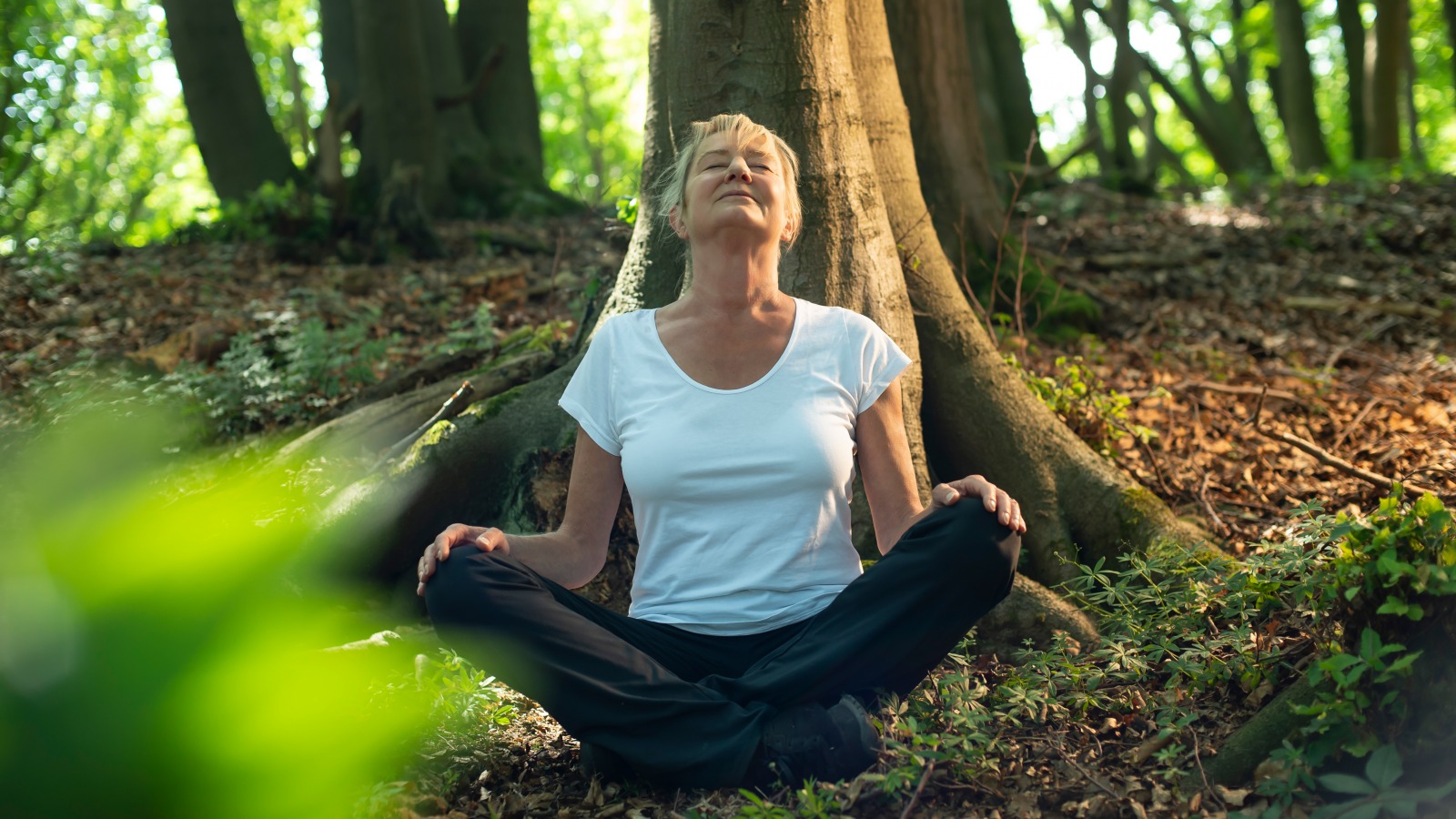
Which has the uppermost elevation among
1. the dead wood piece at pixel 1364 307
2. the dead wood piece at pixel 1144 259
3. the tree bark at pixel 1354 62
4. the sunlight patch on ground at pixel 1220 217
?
the tree bark at pixel 1354 62

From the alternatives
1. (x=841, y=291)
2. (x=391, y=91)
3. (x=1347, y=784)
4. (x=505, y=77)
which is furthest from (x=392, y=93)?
(x=1347, y=784)

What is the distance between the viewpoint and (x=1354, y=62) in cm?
1311

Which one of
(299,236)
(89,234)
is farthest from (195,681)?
(89,234)

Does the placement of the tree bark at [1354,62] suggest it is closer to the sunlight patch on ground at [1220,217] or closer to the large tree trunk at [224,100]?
the sunlight patch on ground at [1220,217]

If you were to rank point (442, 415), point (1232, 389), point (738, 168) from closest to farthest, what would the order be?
point (738, 168) < point (442, 415) < point (1232, 389)

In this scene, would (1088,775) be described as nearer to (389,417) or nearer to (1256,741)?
(1256,741)

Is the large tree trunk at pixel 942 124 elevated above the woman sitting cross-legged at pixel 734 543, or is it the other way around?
the large tree trunk at pixel 942 124

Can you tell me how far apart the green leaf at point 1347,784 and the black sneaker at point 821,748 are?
3.23ft

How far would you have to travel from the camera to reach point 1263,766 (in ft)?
7.97

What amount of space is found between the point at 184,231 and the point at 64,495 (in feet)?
32.4

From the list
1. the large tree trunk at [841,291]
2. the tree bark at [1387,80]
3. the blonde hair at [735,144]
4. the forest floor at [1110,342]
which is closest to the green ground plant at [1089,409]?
the forest floor at [1110,342]

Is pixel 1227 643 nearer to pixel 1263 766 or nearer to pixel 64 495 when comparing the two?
pixel 1263 766

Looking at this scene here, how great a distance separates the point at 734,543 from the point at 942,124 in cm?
412

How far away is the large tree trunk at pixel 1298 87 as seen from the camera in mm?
12977
